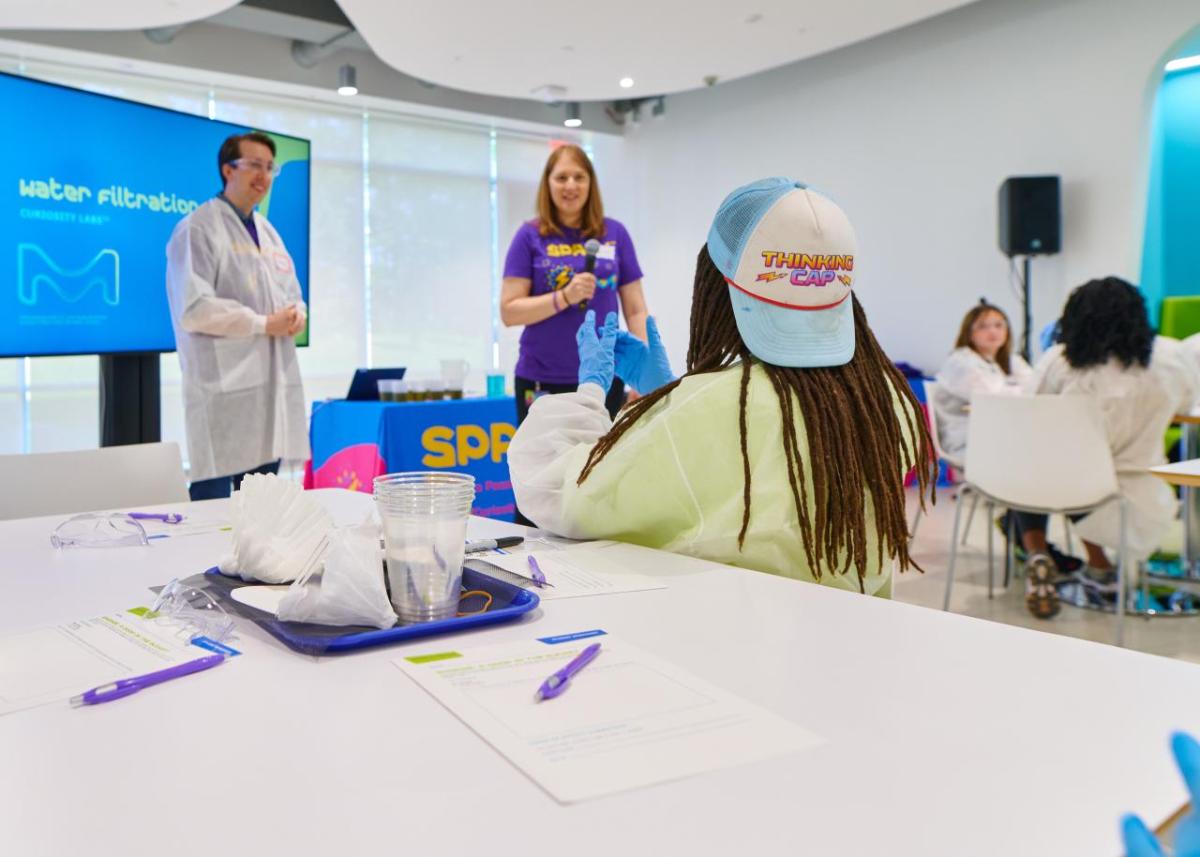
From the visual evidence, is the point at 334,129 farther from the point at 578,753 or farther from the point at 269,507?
the point at 578,753

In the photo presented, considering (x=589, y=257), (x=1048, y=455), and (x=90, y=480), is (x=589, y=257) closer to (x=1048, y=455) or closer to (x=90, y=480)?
(x=90, y=480)

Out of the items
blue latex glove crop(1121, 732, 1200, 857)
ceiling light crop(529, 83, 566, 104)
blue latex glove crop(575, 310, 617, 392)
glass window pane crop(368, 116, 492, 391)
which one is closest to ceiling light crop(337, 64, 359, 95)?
glass window pane crop(368, 116, 492, 391)

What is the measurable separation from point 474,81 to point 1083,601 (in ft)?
17.3

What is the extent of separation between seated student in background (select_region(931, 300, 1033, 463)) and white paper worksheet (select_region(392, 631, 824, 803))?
149 inches

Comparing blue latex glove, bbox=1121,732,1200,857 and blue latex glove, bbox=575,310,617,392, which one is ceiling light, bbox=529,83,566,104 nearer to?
blue latex glove, bbox=575,310,617,392

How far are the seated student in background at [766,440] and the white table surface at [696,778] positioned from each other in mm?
326

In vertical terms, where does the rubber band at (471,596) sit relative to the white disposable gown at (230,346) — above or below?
below

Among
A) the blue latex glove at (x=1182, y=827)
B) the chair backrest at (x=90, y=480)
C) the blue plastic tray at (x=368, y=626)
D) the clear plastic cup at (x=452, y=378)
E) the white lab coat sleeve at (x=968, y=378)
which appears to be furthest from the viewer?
the white lab coat sleeve at (x=968, y=378)

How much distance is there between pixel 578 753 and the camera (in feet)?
1.95

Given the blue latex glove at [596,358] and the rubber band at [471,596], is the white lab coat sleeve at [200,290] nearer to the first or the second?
the blue latex glove at [596,358]

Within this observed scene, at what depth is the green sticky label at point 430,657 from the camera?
779 mm

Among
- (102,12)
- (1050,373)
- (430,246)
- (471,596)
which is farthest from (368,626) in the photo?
(430,246)

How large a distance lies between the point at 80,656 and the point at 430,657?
0.99 feet

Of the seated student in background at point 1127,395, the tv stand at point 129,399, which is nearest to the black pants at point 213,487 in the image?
the tv stand at point 129,399
